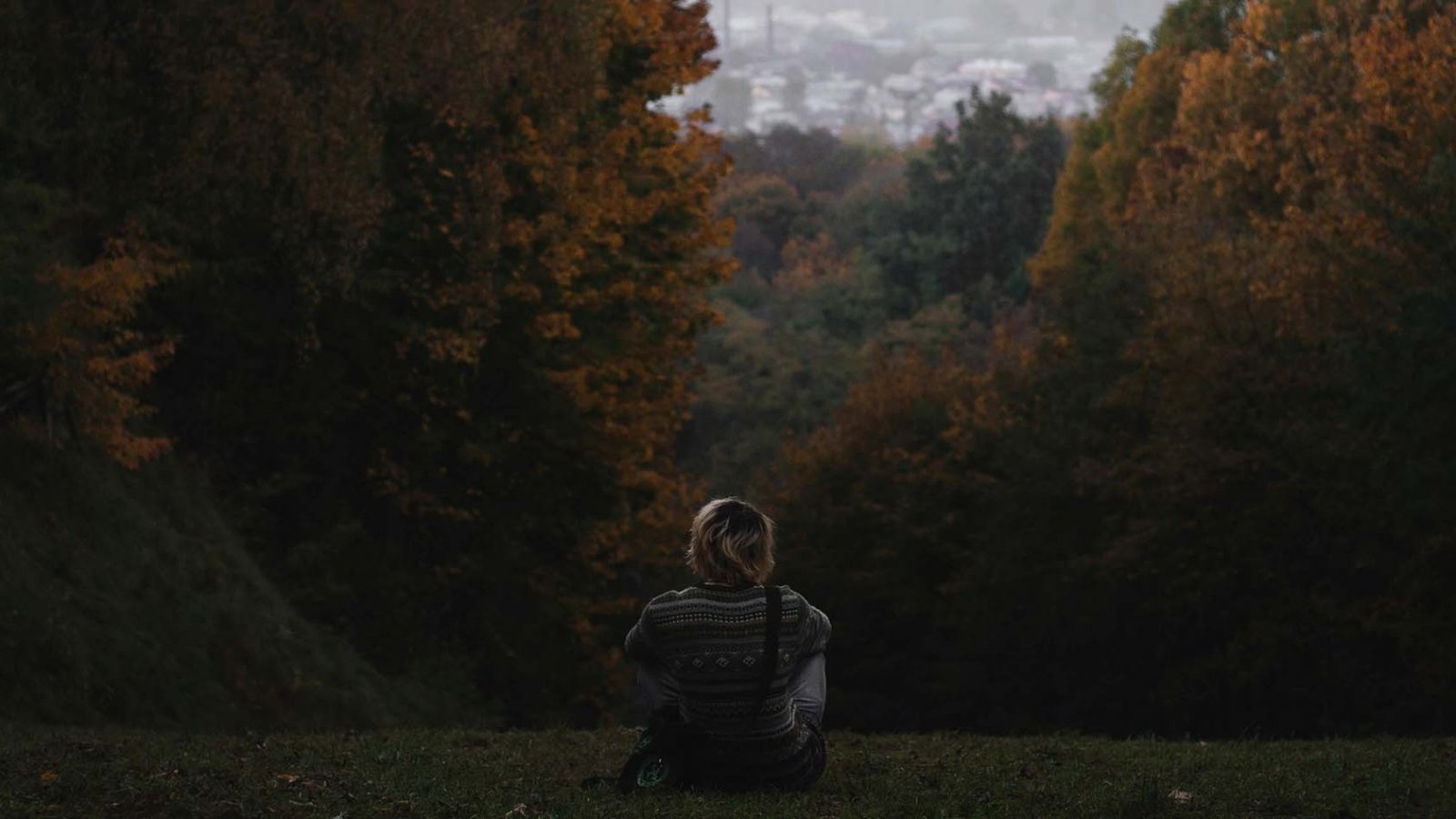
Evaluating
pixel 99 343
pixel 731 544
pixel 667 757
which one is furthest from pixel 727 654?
pixel 99 343

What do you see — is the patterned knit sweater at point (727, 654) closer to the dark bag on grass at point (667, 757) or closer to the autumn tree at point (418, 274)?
the dark bag on grass at point (667, 757)

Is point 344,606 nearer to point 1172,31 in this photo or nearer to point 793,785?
point 793,785

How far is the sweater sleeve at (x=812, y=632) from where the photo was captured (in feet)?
25.4

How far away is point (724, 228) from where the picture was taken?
1144 inches

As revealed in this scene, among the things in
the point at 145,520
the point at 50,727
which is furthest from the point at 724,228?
the point at 50,727

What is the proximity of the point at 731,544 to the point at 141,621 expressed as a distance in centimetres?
1060

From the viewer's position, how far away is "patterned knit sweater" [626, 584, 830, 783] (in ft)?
25.1

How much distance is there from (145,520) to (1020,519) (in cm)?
1715

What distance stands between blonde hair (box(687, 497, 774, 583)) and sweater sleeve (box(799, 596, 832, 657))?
0.85ft

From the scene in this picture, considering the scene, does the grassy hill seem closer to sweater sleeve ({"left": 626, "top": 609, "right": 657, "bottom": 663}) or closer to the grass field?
the grass field

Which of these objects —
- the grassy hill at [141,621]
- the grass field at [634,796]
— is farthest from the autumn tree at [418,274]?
the grass field at [634,796]

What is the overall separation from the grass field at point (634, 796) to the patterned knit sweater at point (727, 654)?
29cm

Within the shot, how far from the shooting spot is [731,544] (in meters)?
7.62

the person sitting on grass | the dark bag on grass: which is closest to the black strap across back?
the person sitting on grass
